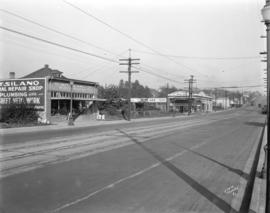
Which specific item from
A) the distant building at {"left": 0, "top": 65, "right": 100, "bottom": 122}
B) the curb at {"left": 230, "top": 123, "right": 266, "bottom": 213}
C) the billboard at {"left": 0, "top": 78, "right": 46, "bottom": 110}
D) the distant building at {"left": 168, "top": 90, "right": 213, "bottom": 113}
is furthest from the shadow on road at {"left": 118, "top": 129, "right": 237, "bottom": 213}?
the distant building at {"left": 168, "top": 90, "right": 213, "bottom": 113}

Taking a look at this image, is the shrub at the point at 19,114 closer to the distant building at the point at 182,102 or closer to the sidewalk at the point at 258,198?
the sidewalk at the point at 258,198

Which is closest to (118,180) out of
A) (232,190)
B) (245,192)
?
(232,190)

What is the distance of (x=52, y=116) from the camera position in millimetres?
43906

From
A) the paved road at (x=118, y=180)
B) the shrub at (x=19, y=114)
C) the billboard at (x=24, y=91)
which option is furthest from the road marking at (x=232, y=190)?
the billboard at (x=24, y=91)

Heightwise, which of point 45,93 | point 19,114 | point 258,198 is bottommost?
point 258,198

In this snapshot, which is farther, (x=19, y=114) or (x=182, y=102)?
(x=182, y=102)

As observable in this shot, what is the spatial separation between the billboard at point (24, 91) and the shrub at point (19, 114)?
343cm

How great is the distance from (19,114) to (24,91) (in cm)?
750

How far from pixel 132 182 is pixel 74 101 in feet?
138

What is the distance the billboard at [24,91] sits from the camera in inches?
1695

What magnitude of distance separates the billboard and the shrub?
3.43 meters

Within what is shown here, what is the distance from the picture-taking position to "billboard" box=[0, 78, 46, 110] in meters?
43.1

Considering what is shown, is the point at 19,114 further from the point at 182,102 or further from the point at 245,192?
the point at 182,102

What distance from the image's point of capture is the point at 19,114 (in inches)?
1487
